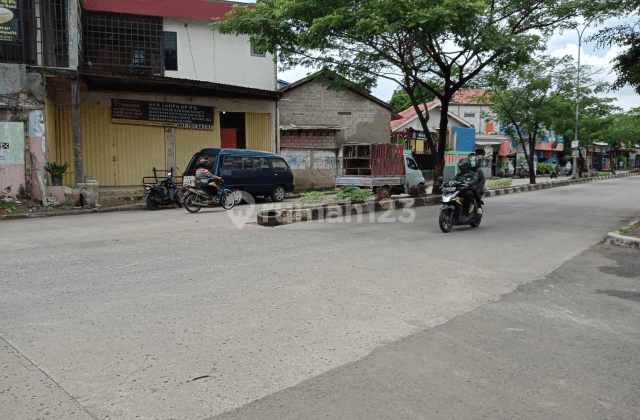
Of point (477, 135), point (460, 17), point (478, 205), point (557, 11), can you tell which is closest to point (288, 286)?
point (478, 205)

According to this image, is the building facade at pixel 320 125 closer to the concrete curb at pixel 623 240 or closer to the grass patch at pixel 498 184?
the grass patch at pixel 498 184

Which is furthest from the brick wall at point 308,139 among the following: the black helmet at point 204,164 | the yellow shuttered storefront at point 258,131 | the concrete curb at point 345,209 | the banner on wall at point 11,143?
→ the banner on wall at point 11,143

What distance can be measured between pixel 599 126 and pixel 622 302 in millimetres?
44591

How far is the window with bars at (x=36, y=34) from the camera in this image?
14.5m

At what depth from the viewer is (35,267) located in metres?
6.67

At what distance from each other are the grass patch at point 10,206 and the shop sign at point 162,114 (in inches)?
218

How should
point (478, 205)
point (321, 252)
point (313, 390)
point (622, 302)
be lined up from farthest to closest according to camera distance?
point (478, 205) → point (321, 252) → point (622, 302) → point (313, 390)

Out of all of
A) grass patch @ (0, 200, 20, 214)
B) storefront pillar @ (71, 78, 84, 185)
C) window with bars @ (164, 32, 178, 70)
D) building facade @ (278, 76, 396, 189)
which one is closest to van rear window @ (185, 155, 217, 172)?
storefront pillar @ (71, 78, 84, 185)

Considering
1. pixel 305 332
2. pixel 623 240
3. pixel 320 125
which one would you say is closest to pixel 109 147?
pixel 320 125

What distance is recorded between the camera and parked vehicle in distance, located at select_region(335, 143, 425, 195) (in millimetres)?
18494

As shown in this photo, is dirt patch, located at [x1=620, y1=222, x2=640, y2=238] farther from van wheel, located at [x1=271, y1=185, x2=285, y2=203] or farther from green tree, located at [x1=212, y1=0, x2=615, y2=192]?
van wheel, located at [x1=271, y1=185, x2=285, y2=203]

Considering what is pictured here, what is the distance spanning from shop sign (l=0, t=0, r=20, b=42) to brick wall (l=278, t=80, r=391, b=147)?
39.9ft

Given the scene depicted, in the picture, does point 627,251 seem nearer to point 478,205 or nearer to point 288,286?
point 478,205

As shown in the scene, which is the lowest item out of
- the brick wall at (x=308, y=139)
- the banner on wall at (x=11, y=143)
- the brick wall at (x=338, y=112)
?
the banner on wall at (x=11, y=143)
